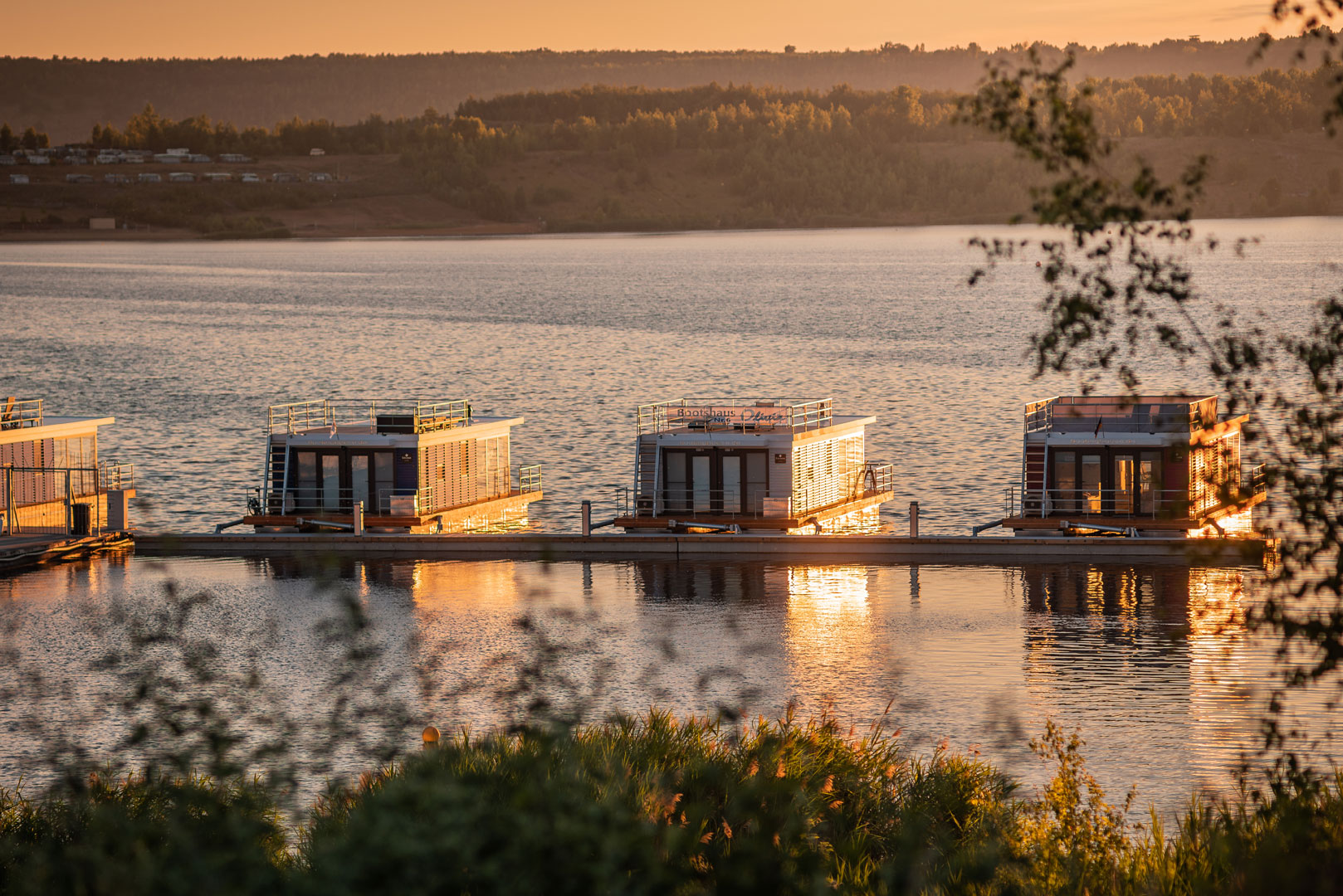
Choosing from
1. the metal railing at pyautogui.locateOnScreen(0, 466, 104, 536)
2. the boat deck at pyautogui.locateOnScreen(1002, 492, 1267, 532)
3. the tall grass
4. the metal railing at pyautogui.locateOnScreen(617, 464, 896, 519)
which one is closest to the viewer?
the tall grass

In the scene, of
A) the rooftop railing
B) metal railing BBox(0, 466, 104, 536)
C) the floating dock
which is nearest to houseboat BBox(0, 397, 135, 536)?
metal railing BBox(0, 466, 104, 536)

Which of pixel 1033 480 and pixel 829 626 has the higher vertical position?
pixel 1033 480

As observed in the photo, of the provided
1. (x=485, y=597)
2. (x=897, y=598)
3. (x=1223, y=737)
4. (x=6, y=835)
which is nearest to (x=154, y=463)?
(x=485, y=597)

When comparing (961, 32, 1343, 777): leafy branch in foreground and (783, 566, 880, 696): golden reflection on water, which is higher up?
(961, 32, 1343, 777): leafy branch in foreground

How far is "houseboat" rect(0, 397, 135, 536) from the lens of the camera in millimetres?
49656

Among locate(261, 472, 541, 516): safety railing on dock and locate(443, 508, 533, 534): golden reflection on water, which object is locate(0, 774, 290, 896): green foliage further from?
locate(443, 508, 533, 534): golden reflection on water

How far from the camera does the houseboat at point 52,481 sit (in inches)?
1955

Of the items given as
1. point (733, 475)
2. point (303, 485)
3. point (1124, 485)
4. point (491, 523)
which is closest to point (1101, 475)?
point (1124, 485)

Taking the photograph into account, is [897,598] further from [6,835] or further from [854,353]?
[854,353]

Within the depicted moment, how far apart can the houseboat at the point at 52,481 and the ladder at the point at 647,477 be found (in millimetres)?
15820

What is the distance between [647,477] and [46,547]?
1845 cm

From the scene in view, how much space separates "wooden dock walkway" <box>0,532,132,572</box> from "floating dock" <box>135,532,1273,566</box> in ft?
4.59

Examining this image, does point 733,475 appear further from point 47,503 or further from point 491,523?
point 47,503

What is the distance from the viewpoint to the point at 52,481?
51469 mm
